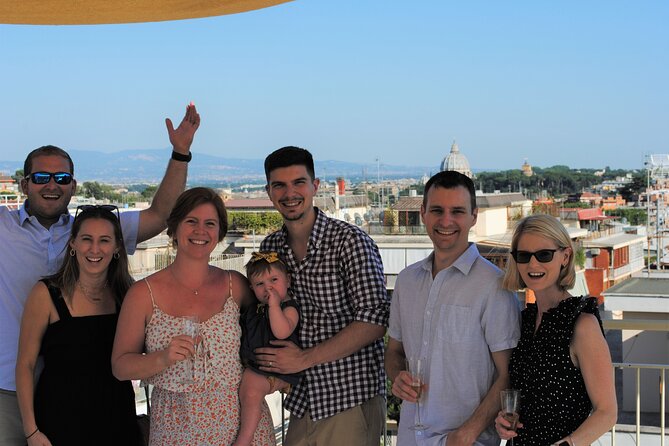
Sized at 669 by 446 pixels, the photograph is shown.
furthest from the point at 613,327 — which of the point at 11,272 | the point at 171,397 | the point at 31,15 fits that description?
the point at 31,15

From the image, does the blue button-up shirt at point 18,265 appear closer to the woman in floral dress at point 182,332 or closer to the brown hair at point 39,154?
the brown hair at point 39,154

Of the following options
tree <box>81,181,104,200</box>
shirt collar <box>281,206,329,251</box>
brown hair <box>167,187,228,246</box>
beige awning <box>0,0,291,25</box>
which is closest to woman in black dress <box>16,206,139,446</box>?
brown hair <box>167,187,228,246</box>

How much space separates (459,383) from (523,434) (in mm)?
272

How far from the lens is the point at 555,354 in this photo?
259 cm

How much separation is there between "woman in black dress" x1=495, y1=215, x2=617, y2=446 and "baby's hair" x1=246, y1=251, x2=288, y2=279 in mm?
847

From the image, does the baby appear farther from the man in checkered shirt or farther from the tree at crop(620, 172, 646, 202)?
the tree at crop(620, 172, 646, 202)

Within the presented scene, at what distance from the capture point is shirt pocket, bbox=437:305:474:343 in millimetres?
2781

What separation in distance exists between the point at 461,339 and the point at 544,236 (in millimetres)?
457

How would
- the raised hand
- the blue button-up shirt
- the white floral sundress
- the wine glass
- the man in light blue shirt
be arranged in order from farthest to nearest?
the raised hand
the blue button-up shirt
the white floral sundress
the man in light blue shirt
the wine glass

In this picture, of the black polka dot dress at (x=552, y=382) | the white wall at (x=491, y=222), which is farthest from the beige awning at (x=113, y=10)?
the white wall at (x=491, y=222)

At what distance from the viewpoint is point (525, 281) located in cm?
273

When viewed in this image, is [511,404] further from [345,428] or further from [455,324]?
[345,428]

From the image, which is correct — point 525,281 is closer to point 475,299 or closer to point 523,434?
point 475,299

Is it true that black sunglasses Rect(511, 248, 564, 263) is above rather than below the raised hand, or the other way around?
below
